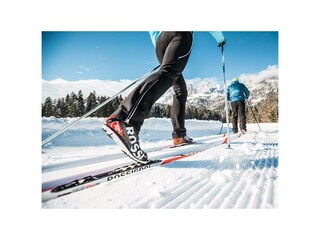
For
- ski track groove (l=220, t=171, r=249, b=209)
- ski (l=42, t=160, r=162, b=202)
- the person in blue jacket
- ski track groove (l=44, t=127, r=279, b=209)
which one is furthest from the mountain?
ski track groove (l=220, t=171, r=249, b=209)

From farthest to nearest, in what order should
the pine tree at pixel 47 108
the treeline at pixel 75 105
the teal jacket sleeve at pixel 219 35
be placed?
the teal jacket sleeve at pixel 219 35, the treeline at pixel 75 105, the pine tree at pixel 47 108

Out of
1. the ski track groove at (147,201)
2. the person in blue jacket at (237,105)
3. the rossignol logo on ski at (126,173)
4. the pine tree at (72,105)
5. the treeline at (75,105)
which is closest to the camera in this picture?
the ski track groove at (147,201)

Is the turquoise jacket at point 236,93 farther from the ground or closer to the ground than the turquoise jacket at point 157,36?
closer to the ground

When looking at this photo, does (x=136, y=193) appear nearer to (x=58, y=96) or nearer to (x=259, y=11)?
(x=58, y=96)

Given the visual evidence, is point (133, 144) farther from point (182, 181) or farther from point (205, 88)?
point (205, 88)

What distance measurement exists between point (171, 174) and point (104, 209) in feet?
1.40

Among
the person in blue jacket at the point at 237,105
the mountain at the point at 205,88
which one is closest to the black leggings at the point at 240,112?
the person in blue jacket at the point at 237,105

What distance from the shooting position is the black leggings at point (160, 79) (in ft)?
4.29

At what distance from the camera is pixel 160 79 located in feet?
4.60

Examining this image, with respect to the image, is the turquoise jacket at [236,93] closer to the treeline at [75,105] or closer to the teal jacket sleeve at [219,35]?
the teal jacket sleeve at [219,35]

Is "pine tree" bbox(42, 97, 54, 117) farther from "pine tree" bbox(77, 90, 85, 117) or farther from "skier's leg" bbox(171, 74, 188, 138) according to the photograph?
"skier's leg" bbox(171, 74, 188, 138)

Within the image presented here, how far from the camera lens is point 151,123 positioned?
3432mm

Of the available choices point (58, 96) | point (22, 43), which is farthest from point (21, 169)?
point (22, 43)

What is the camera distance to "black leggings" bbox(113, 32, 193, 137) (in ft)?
4.29
